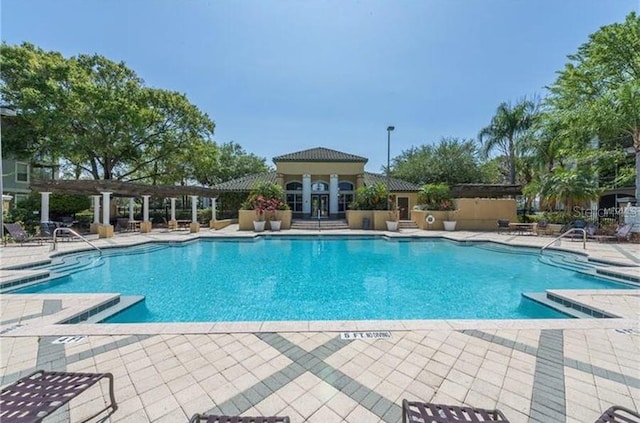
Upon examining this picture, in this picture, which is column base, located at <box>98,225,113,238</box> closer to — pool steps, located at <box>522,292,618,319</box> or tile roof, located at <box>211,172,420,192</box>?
tile roof, located at <box>211,172,420,192</box>

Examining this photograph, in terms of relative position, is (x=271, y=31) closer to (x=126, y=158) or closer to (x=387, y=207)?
(x=387, y=207)

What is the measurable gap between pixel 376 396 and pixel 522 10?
1415 centimetres

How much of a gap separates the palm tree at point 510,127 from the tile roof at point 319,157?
12.9 m

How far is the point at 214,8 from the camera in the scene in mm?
9828

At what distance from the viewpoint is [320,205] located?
25531mm

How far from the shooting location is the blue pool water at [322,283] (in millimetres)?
5926

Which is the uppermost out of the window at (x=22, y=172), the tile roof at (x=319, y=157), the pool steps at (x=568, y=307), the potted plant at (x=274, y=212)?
the tile roof at (x=319, y=157)

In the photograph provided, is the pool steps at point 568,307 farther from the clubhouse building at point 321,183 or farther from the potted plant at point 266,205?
Result: the clubhouse building at point 321,183

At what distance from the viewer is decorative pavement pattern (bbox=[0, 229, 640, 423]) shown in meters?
2.48

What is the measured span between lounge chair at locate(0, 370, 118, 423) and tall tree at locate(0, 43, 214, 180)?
67.8ft

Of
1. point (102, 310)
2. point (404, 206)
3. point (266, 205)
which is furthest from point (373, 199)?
point (102, 310)

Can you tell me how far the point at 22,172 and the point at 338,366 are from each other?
3303cm

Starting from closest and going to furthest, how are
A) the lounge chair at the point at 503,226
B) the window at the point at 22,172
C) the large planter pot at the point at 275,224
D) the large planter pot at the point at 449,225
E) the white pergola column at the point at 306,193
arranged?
the lounge chair at the point at 503,226 < the large planter pot at the point at 449,225 < the large planter pot at the point at 275,224 < the window at the point at 22,172 < the white pergola column at the point at 306,193

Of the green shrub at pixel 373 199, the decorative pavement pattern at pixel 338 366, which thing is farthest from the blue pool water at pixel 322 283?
the green shrub at pixel 373 199
